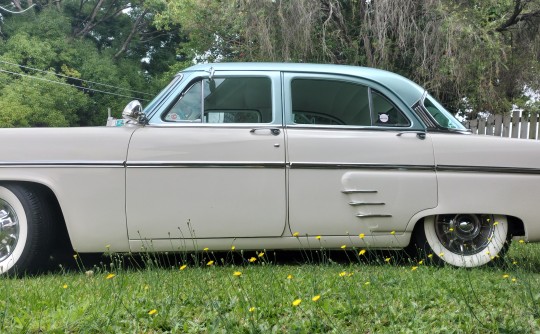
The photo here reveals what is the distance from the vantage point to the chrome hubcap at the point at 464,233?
445 centimetres

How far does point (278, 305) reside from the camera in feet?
9.96

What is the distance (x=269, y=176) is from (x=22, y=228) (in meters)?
1.89

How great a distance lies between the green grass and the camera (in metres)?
2.73

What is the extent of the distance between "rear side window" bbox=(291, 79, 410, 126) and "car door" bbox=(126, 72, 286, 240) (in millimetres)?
379

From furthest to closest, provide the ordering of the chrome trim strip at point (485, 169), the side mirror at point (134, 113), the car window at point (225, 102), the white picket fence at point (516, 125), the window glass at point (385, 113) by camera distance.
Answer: the white picket fence at point (516, 125), the window glass at point (385, 113), the car window at point (225, 102), the chrome trim strip at point (485, 169), the side mirror at point (134, 113)

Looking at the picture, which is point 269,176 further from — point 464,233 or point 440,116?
point 464,233

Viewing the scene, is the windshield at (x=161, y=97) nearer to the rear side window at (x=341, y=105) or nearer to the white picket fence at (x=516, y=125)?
the rear side window at (x=341, y=105)

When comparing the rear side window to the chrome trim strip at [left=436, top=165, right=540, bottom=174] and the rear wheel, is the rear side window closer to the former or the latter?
the chrome trim strip at [left=436, top=165, right=540, bottom=174]

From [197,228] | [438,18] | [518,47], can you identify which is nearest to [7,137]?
[197,228]

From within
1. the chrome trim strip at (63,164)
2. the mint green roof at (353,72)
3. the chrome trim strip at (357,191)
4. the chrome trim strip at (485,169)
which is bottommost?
the chrome trim strip at (357,191)

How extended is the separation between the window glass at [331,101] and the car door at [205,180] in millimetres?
369

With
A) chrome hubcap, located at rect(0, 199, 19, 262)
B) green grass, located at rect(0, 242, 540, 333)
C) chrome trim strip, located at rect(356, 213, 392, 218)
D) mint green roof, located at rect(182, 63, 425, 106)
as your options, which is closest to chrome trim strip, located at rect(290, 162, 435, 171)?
chrome trim strip, located at rect(356, 213, 392, 218)

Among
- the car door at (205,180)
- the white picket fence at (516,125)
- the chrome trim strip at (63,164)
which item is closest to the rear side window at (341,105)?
the car door at (205,180)

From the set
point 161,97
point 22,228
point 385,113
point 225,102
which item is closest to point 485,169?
point 385,113
